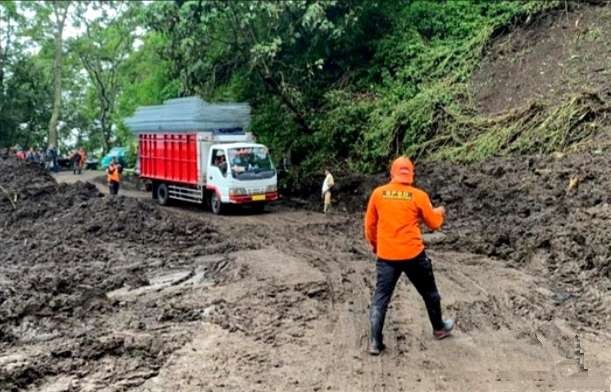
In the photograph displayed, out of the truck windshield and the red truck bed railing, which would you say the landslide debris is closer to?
the red truck bed railing

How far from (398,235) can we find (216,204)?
12870 mm

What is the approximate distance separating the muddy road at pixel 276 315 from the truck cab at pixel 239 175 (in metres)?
3.90

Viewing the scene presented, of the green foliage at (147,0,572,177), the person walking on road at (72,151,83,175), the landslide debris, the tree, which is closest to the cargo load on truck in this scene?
the green foliage at (147,0,572,177)

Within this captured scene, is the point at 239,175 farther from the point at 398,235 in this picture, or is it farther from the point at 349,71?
the point at 398,235

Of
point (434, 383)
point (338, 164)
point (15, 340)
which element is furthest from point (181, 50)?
point (434, 383)

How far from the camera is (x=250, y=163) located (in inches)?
744

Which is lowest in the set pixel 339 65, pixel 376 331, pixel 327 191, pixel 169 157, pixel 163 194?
pixel 163 194

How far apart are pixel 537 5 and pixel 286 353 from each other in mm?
17442

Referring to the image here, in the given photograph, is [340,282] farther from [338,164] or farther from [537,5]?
[537,5]

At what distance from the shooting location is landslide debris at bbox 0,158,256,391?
6859mm

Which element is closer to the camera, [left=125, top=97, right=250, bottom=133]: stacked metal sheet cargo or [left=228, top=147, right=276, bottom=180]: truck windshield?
[left=228, top=147, right=276, bottom=180]: truck windshield

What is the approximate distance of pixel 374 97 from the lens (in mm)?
21766

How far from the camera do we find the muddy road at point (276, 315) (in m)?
6.21

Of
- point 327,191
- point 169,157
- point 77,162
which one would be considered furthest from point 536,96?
point 77,162
